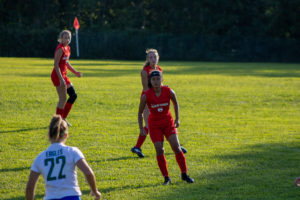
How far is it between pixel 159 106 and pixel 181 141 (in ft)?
10.5

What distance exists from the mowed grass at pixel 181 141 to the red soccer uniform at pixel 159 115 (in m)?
0.69

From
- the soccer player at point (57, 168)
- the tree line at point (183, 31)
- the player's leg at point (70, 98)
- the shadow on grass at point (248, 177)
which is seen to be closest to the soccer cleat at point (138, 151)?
the shadow on grass at point (248, 177)

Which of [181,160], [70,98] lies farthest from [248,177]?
[70,98]

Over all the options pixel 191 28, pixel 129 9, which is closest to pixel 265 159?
pixel 191 28

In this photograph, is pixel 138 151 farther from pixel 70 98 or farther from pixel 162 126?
pixel 70 98

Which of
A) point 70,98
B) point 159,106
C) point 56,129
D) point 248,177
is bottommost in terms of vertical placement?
point 248,177

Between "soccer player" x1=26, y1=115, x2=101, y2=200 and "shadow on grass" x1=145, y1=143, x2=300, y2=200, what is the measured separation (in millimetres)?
2158

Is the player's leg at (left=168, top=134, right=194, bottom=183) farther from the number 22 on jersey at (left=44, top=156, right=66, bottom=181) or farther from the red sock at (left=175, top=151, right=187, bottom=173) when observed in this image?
the number 22 on jersey at (left=44, top=156, right=66, bottom=181)

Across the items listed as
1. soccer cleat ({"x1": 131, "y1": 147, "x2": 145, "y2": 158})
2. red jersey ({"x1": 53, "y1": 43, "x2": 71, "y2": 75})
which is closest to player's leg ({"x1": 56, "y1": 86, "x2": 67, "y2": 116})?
red jersey ({"x1": 53, "y1": 43, "x2": 71, "y2": 75})

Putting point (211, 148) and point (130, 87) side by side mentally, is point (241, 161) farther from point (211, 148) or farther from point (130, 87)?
point (130, 87)

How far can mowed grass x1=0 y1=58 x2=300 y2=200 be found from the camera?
6387 mm

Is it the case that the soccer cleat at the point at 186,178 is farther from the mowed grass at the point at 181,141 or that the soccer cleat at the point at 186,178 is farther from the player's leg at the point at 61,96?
the player's leg at the point at 61,96

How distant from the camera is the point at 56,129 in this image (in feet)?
13.1

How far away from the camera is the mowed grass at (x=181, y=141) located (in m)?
6.39
